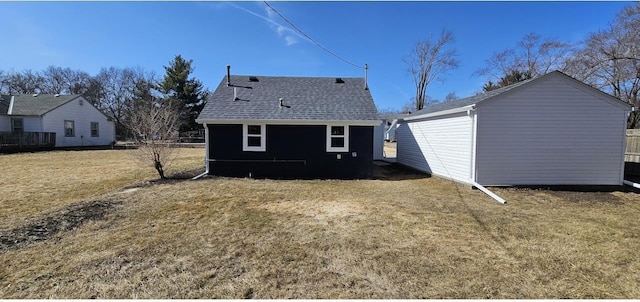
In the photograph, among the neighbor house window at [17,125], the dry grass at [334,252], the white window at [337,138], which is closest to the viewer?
the dry grass at [334,252]

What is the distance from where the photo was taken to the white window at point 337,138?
33.9 ft

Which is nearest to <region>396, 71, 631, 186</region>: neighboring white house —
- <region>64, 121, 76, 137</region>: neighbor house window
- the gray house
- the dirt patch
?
the gray house

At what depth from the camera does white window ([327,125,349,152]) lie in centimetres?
1032

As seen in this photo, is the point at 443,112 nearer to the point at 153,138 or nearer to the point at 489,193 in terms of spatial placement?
the point at 489,193

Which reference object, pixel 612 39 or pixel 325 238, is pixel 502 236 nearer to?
pixel 325 238

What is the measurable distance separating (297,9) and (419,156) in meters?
7.45

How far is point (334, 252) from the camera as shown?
148 inches

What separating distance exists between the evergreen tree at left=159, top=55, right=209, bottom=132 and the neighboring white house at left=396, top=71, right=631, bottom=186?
28.9 meters

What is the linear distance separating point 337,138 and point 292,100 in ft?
8.60

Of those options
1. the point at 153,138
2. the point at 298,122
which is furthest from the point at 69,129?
the point at 298,122

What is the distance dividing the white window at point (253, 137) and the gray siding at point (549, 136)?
6.95 meters

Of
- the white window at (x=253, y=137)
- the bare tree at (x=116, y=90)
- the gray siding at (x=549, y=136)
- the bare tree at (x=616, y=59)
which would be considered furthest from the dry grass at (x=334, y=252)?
the bare tree at (x=116, y=90)

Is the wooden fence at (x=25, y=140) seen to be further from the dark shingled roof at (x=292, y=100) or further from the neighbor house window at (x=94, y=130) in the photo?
the dark shingled roof at (x=292, y=100)

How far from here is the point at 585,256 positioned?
146 inches
